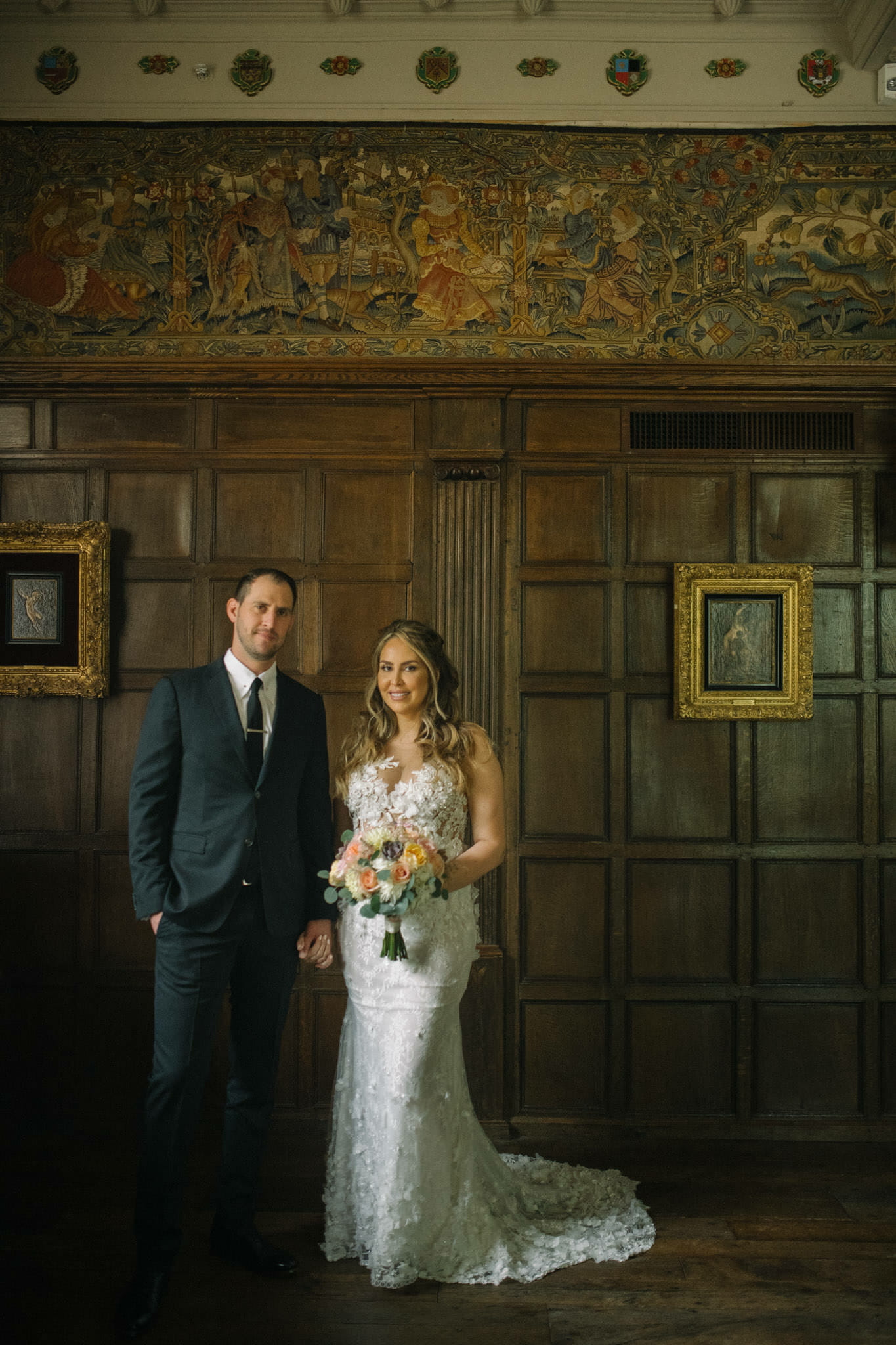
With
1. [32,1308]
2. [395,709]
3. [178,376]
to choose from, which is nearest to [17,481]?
[178,376]

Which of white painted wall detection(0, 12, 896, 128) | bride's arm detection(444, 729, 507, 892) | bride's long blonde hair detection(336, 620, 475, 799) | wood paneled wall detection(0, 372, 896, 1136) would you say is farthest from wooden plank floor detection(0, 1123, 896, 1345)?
white painted wall detection(0, 12, 896, 128)

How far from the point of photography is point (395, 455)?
14.5 feet

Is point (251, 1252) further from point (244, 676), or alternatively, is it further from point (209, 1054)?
point (244, 676)

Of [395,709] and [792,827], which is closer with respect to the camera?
[395,709]

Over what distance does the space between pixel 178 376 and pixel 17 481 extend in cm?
95

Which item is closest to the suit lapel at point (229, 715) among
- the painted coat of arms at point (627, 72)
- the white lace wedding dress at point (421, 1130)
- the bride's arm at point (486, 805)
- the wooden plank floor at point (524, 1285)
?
the white lace wedding dress at point (421, 1130)

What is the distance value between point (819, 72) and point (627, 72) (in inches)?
36.1

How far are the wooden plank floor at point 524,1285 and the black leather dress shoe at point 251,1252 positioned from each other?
38 mm

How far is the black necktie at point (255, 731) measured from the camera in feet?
10.4

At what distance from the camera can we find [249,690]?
3.20 meters

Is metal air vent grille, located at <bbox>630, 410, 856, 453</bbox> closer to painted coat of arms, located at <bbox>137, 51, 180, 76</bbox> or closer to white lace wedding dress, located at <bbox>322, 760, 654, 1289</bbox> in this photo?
white lace wedding dress, located at <bbox>322, 760, 654, 1289</bbox>

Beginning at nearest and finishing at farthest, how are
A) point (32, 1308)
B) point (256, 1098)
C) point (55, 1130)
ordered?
point (32, 1308)
point (256, 1098)
point (55, 1130)

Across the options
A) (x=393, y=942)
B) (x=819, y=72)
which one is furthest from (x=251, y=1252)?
(x=819, y=72)

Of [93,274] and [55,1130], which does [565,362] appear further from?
[55,1130]
